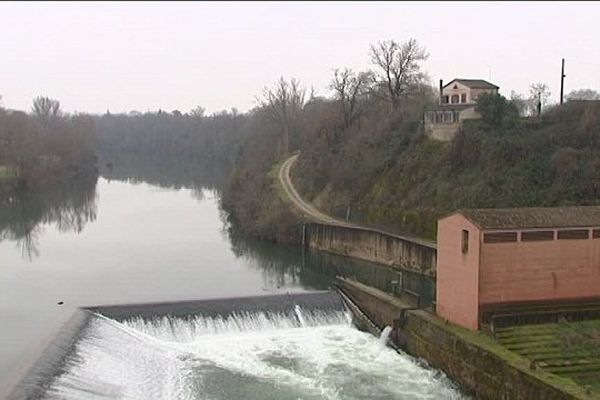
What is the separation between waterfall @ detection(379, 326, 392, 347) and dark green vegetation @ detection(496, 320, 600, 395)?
3656mm

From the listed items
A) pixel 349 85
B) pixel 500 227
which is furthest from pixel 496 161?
pixel 349 85

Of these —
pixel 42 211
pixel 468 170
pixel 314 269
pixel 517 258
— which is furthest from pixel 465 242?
pixel 42 211

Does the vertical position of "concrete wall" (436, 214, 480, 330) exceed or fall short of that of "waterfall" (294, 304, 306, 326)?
it exceeds it

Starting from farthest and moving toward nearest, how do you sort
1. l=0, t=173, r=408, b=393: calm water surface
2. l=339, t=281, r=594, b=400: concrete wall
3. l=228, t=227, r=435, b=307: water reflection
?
1. l=228, t=227, r=435, b=307: water reflection
2. l=0, t=173, r=408, b=393: calm water surface
3. l=339, t=281, r=594, b=400: concrete wall

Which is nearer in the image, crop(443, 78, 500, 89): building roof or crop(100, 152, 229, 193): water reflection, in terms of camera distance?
crop(443, 78, 500, 89): building roof

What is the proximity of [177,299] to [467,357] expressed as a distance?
1095cm

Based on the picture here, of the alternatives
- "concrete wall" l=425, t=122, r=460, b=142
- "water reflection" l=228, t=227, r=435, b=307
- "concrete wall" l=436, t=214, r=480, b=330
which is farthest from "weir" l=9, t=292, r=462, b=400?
"concrete wall" l=425, t=122, r=460, b=142

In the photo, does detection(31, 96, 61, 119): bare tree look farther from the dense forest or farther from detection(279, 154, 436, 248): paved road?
detection(279, 154, 436, 248): paved road

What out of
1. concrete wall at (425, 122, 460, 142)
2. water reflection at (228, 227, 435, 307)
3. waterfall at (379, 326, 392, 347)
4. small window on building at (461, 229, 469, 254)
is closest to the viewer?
small window on building at (461, 229, 469, 254)

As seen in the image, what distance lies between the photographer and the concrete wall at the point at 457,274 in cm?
1578

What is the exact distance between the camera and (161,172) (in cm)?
8500

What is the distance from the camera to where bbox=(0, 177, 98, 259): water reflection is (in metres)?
36.0

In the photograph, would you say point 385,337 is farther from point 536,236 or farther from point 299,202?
point 299,202

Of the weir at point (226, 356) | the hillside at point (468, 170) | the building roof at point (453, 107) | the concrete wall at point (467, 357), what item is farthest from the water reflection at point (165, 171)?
the concrete wall at point (467, 357)
